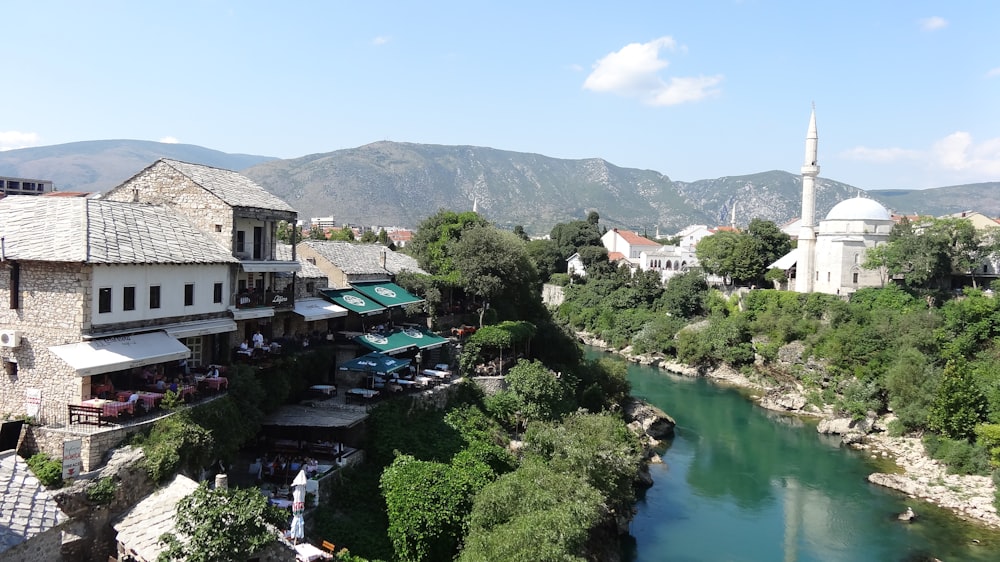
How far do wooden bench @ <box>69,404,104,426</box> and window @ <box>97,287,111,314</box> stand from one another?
102 inches

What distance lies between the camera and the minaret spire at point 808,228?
59.3m

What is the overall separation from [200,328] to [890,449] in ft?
119

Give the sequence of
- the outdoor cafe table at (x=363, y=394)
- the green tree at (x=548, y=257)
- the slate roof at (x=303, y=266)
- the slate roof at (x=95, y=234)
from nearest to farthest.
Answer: the slate roof at (x=95, y=234), the outdoor cafe table at (x=363, y=394), the slate roof at (x=303, y=266), the green tree at (x=548, y=257)

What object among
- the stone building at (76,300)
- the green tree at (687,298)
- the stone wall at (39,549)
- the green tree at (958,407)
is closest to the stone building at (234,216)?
the stone building at (76,300)

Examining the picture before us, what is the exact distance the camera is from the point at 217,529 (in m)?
13.3

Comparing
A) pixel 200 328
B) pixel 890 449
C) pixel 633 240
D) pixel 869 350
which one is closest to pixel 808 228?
pixel 869 350

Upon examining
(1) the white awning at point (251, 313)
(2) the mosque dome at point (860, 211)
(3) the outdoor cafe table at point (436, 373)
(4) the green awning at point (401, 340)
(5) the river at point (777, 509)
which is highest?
(2) the mosque dome at point (860, 211)

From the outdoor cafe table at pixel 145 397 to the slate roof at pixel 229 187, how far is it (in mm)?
7447

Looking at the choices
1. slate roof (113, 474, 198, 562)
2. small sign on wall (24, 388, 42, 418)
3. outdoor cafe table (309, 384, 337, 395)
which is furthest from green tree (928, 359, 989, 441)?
small sign on wall (24, 388, 42, 418)

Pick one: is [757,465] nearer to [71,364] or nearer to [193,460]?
[193,460]

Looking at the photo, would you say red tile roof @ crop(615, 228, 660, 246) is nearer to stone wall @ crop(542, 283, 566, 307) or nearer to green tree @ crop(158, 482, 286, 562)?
stone wall @ crop(542, 283, 566, 307)

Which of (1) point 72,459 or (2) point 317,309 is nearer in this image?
(1) point 72,459

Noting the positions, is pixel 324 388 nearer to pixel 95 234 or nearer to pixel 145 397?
pixel 145 397

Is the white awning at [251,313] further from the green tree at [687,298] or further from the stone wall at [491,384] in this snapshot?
the green tree at [687,298]
